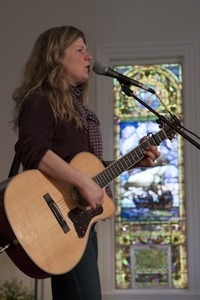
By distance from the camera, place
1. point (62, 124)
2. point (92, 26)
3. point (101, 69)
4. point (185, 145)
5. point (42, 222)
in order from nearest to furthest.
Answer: point (42, 222) < point (62, 124) < point (101, 69) < point (185, 145) < point (92, 26)

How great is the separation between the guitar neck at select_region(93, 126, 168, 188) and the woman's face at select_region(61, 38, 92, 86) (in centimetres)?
31

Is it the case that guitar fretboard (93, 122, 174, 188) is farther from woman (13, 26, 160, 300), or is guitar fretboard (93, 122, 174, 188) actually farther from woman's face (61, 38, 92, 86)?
woman's face (61, 38, 92, 86)

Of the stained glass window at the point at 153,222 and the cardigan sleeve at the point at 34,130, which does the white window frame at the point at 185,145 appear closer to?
the stained glass window at the point at 153,222

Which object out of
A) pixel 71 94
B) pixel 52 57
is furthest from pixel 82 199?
pixel 52 57

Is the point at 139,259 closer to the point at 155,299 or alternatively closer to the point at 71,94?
the point at 155,299

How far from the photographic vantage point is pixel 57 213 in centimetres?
152

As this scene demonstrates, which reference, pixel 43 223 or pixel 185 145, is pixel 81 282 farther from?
pixel 185 145

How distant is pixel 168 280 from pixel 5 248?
2.07m

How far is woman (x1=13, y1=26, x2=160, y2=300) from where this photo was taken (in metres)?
1.53

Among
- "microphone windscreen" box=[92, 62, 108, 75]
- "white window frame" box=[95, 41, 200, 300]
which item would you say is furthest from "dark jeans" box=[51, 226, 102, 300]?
"white window frame" box=[95, 41, 200, 300]

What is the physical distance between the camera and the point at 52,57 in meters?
1.74

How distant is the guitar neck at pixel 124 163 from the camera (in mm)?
1699

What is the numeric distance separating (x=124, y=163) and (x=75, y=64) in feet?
1.23

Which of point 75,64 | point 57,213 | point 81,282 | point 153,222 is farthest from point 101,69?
point 153,222
